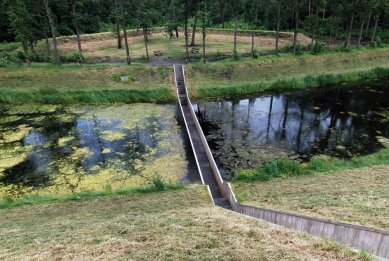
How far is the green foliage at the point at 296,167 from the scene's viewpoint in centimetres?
1780

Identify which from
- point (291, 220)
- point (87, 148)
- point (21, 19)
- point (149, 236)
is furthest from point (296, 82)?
point (149, 236)

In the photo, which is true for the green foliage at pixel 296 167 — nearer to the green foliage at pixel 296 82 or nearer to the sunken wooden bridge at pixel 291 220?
the sunken wooden bridge at pixel 291 220

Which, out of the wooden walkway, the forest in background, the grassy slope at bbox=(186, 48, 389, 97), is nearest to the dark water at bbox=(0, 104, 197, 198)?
the wooden walkway

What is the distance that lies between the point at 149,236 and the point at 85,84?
27.5 m

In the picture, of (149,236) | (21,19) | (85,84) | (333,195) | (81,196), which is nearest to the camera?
(149,236)

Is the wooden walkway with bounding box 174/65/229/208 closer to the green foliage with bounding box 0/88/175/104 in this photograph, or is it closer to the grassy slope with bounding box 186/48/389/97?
the green foliage with bounding box 0/88/175/104

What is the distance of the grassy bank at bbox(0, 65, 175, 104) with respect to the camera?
31703mm

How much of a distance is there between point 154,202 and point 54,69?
1009 inches

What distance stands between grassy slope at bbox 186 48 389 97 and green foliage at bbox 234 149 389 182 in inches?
638

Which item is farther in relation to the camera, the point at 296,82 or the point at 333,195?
the point at 296,82

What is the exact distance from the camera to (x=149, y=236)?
30.5 feet

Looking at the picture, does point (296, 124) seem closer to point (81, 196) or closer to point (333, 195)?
point (333, 195)

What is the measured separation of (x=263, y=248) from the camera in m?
7.68

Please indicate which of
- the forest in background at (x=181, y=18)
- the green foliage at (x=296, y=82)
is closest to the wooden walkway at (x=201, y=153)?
the green foliage at (x=296, y=82)
